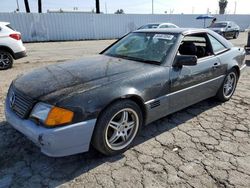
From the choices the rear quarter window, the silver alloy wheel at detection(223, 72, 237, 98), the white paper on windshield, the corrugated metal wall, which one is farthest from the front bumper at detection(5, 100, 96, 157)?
the corrugated metal wall

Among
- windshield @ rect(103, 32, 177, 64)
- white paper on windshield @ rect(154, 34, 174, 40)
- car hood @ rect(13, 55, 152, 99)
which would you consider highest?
white paper on windshield @ rect(154, 34, 174, 40)

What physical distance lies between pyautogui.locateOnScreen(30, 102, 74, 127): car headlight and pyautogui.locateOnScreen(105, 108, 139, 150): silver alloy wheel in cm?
54

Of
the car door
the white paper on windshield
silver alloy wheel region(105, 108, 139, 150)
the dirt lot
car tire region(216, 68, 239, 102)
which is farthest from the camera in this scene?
car tire region(216, 68, 239, 102)

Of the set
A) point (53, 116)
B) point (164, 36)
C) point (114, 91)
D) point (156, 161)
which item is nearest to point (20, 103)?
point (53, 116)

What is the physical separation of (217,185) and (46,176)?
6.03ft

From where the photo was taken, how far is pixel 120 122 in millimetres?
2865

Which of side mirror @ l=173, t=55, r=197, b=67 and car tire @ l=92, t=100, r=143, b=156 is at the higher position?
side mirror @ l=173, t=55, r=197, b=67

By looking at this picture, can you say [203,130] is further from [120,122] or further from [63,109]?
[63,109]

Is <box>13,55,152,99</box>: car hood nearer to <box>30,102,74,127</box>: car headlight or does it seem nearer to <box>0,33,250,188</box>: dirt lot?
<box>30,102,74,127</box>: car headlight

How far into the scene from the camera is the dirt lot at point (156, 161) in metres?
2.47

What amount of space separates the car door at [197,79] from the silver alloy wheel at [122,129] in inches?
27.4

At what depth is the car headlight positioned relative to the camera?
2.33 meters

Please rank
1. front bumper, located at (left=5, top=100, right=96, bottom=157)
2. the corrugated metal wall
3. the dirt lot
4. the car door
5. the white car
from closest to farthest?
front bumper, located at (left=5, top=100, right=96, bottom=157), the dirt lot, the car door, the white car, the corrugated metal wall

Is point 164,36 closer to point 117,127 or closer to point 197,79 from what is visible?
point 197,79
